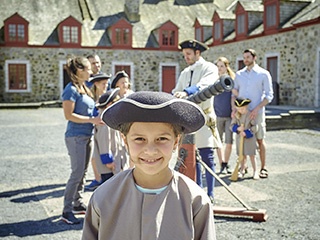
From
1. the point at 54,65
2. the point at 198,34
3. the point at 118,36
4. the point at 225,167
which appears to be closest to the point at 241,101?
the point at 225,167

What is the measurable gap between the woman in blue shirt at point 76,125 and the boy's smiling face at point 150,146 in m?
2.37

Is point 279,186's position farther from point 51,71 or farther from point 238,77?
point 51,71

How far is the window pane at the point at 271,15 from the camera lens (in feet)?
66.6

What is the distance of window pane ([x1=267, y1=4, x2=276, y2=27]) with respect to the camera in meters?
20.3

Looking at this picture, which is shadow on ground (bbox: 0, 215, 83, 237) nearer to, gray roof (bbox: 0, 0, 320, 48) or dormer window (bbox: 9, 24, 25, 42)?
gray roof (bbox: 0, 0, 320, 48)

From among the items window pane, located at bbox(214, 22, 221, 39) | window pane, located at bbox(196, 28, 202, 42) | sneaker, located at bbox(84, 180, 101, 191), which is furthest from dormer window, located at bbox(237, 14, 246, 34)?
sneaker, located at bbox(84, 180, 101, 191)

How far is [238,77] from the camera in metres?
6.28

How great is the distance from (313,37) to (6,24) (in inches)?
696

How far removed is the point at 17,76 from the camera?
2541 cm

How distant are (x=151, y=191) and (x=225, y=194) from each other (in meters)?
3.53

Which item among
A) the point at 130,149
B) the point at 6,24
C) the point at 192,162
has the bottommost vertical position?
the point at 192,162

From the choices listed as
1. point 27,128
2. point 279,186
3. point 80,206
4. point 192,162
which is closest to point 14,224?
point 80,206

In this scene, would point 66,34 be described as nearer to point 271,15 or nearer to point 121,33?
point 121,33

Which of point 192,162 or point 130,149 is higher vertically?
point 130,149
